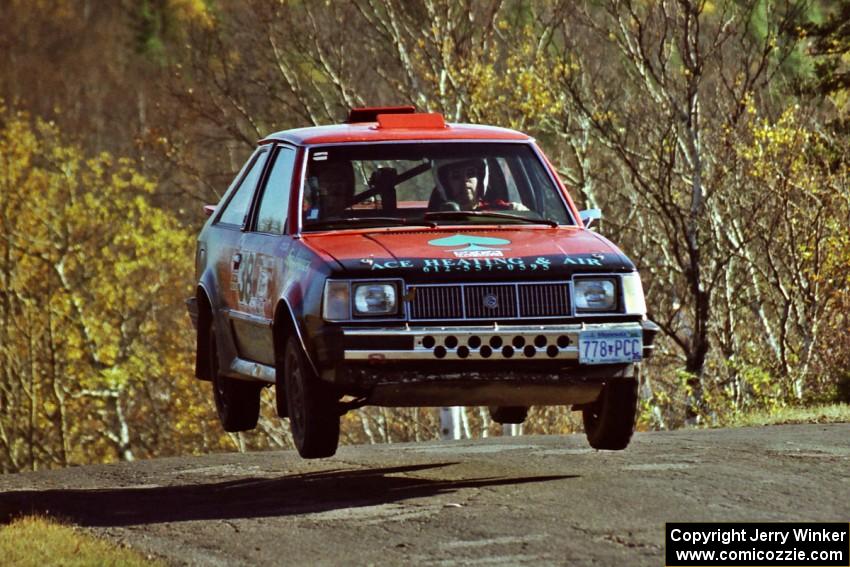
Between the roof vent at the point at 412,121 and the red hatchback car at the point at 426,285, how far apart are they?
0.01 m

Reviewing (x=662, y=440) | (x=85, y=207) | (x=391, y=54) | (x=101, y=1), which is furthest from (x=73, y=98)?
(x=662, y=440)

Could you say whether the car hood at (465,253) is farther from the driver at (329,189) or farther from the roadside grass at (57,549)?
the roadside grass at (57,549)

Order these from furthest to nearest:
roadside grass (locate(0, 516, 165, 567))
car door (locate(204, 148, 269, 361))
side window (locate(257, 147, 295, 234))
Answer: car door (locate(204, 148, 269, 361)) < side window (locate(257, 147, 295, 234)) < roadside grass (locate(0, 516, 165, 567))

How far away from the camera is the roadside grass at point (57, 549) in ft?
25.0

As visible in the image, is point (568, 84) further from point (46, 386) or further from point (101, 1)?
point (101, 1)

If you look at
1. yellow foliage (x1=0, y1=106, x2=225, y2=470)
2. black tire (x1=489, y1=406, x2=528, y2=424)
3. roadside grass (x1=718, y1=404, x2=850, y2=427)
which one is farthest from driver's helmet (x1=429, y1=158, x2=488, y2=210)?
yellow foliage (x1=0, y1=106, x2=225, y2=470)

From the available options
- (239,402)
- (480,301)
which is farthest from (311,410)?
(239,402)

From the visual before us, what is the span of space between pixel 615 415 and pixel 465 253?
1297 mm

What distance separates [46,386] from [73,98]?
4373 centimetres

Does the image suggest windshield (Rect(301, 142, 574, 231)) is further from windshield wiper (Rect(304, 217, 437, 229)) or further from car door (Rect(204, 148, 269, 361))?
car door (Rect(204, 148, 269, 361))

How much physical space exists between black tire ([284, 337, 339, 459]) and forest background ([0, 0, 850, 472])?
9.02 meters

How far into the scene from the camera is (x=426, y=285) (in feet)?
29.3

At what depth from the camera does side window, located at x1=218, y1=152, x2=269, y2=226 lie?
11.3 meters

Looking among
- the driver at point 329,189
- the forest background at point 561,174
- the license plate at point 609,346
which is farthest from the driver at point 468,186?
the forest background at point 561,174
